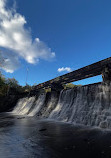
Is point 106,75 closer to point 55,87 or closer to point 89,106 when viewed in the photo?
point 89,106

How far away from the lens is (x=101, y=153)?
141 inches

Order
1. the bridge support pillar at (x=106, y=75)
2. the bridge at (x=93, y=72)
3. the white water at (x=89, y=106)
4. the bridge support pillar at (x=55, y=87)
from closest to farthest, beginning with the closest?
the white water at (x=89, y=106) < the bridge support pillar at (x=106, y=75) < the bridge at (x=93, y=72) < the bridge support pillar at (x=55, y=87)

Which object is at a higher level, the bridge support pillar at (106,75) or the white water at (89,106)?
the bridge support pillar at (106,75)

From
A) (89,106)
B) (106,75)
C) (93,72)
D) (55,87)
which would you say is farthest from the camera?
(55,87)

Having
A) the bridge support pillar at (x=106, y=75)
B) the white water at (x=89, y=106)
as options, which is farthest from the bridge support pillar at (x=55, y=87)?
the bridge support pillar at (x=106, y=75)

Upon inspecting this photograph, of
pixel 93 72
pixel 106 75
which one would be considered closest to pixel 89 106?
pixel 106 75

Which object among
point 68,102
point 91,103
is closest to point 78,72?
point 68,102

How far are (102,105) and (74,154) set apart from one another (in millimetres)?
6995

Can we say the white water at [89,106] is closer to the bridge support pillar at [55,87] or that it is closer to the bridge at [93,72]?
the bridge at [93,72]

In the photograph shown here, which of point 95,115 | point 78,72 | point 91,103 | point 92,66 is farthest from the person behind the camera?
point 78,72

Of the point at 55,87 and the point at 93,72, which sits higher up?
the point at 93,72

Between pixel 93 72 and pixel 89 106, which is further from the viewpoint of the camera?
pixel 93 72

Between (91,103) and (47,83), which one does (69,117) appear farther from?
(47,83)

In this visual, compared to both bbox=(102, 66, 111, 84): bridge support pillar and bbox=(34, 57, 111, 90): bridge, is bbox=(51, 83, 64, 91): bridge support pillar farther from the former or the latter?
bbox=(102, 66, 111, 84): bridge support pillar
